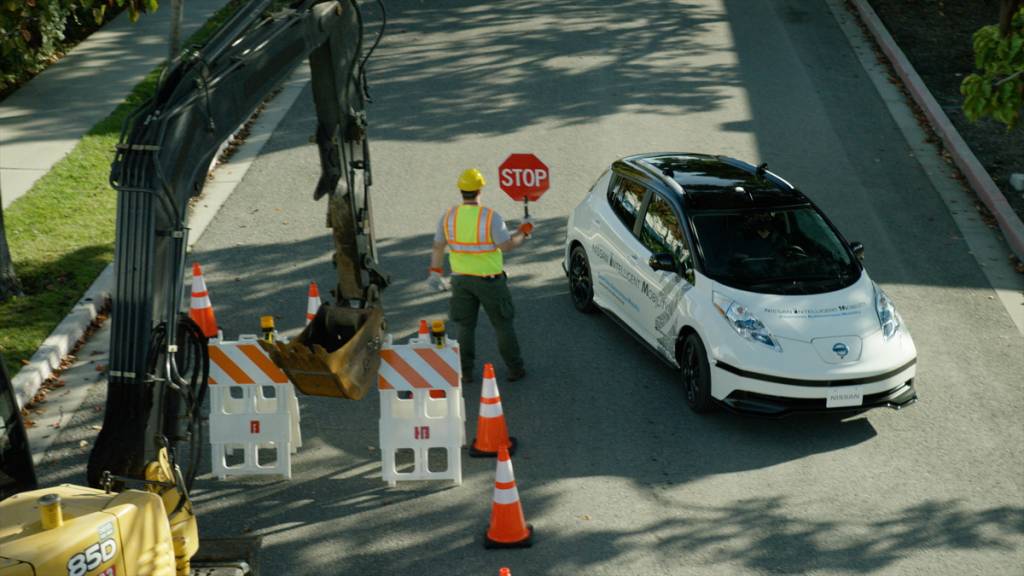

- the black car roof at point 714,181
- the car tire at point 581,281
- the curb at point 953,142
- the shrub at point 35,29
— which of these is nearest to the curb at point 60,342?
the shrub at point 35,29

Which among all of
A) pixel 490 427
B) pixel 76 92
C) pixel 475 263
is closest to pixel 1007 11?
pixel 475 263

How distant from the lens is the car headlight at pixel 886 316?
11.1 m

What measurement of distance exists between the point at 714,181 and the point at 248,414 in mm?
4964

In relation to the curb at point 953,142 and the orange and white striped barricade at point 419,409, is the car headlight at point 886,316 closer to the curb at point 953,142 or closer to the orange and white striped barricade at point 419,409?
the orange and white striped barricade at point 419,409

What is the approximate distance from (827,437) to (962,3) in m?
17.3

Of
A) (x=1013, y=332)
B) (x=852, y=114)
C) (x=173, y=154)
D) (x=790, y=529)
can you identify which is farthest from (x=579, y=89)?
(x=173, y=154)

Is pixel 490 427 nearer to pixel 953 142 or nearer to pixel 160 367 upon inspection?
pixel 160 367

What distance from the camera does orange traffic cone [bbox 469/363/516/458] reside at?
412 inches

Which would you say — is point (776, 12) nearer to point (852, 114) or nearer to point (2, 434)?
point (852, 114)

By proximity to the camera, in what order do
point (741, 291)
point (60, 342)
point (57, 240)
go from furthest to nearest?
point (57, 240)
point (60, 342)
point (741, 291)

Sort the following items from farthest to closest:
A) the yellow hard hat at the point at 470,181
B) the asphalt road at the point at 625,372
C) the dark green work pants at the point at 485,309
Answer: the dark green work pants at the point at 485,309
the yellow hard hat at the point at 470,181
the asphalt road at the point at 625,372

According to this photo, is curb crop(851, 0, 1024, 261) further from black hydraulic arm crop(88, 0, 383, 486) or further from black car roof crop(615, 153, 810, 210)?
black hydraulic arm crop(88, 0, 383, 486)

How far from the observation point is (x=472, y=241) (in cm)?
1140

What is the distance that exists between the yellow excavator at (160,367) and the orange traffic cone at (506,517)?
4.23 feet
